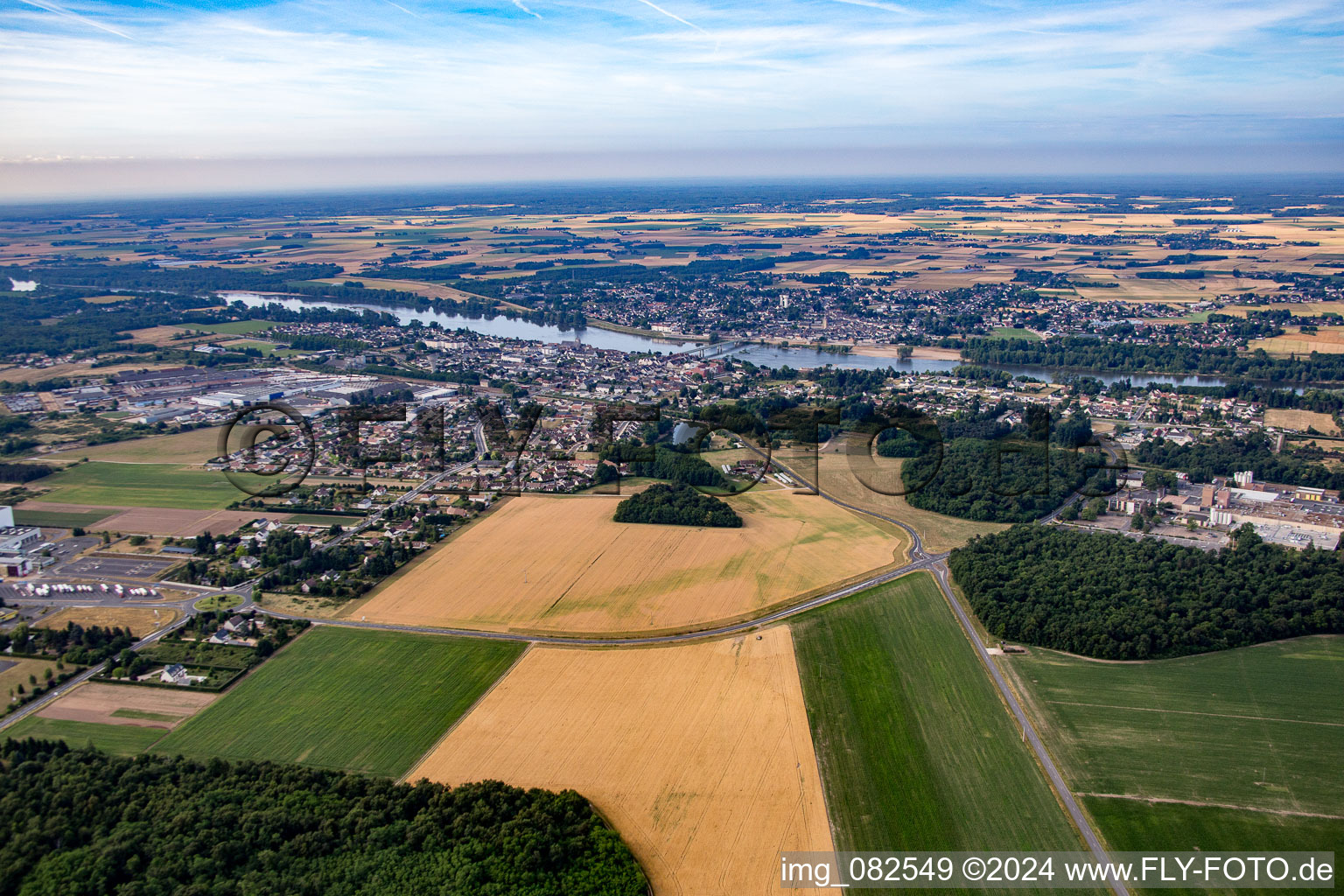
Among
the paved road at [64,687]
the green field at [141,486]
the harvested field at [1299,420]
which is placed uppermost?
the harvested field at [1299,420]

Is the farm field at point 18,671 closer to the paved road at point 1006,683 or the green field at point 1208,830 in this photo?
the paved road at point 1006,683

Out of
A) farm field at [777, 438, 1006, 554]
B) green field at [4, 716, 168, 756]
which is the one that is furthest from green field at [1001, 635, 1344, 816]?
green field at [4, 716, 168, 756]

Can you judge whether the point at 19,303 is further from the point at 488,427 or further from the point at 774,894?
the point at 774,894

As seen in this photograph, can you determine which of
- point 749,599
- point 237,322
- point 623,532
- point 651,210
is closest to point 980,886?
point 749,599

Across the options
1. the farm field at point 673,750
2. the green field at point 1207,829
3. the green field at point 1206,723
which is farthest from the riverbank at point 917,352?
the green field at point 1207,829

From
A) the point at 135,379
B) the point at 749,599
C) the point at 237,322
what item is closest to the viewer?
the point at 749,599

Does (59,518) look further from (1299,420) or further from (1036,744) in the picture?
(1299,420)

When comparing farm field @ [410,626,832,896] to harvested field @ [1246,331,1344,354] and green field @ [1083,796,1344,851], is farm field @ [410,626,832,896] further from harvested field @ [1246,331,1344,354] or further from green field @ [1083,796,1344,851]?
harvested field @ [1246,331,1344,354]
